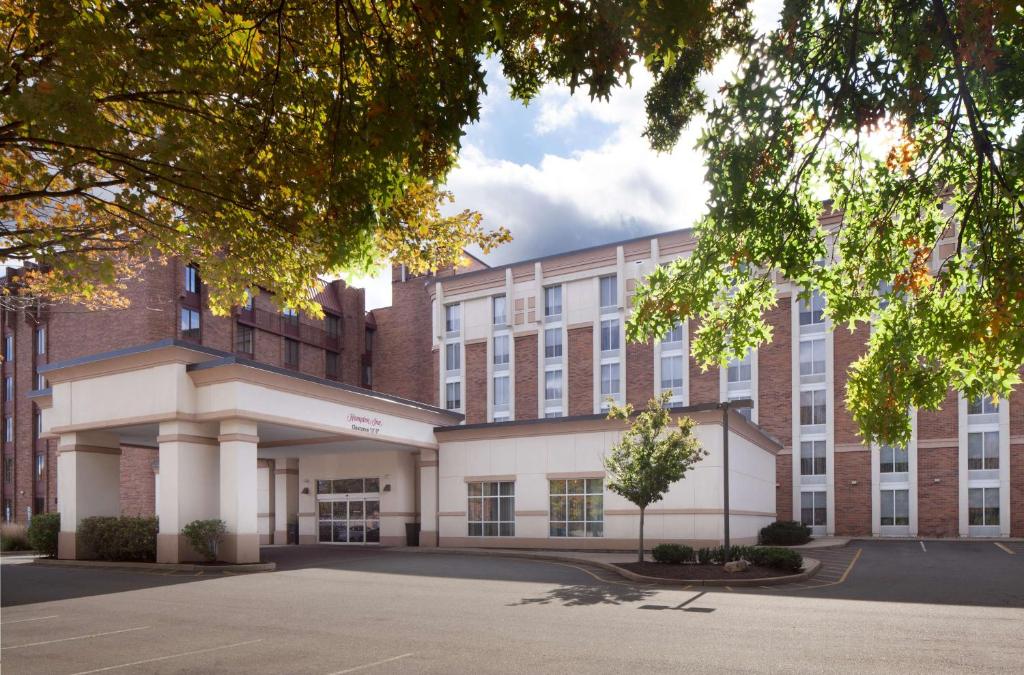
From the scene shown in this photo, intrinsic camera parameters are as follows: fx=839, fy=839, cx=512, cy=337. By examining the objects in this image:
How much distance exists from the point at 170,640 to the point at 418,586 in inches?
306

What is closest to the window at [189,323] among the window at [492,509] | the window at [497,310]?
the window at [497,310]

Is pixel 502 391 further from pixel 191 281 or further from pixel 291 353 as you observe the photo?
pixel 191 281

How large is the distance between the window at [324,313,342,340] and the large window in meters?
35.8

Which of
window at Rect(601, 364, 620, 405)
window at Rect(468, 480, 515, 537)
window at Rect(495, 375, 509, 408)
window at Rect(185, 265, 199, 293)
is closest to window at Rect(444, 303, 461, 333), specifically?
window at Rect(495, 375, 509, 408)

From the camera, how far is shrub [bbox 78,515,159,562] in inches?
1026

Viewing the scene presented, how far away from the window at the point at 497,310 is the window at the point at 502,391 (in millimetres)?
3608

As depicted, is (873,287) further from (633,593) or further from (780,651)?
(633,593)

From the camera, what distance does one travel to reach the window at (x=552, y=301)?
53.1 meters

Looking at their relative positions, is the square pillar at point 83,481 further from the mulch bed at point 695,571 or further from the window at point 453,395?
the window at point 453,395

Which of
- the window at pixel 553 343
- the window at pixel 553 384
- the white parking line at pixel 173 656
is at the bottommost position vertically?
the white parking line at pixel 173 656

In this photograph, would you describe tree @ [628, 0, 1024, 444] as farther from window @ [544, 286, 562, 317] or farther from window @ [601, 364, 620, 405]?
window @ [544, 286, 562, 317]

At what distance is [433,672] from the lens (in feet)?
31.7

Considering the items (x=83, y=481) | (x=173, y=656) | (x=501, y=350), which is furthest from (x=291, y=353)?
(x=173, y=656)

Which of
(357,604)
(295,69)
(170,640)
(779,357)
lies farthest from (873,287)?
(779,357)
